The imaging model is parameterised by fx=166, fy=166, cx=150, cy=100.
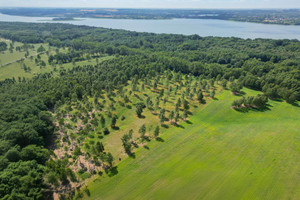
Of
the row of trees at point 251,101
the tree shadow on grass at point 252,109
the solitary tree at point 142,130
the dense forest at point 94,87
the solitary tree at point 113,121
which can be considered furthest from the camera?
the row of trees at point 251,101

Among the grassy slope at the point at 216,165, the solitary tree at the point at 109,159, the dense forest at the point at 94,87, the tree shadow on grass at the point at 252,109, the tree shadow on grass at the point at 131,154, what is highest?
the dense forest at the point at 94,87

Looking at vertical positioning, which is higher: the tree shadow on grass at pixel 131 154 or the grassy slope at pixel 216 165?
the tree shadow on grass at pixel 131 154

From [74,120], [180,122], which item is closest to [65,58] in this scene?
[74,120]

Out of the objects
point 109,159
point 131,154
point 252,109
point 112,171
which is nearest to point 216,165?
point 131,154

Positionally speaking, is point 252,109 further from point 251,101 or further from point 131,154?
point 131,154

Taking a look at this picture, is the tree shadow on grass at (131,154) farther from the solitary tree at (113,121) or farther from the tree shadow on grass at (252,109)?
the tree shadow on grass at (252,109)

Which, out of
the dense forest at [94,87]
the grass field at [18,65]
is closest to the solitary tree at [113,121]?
the dense forest at [94,87]
